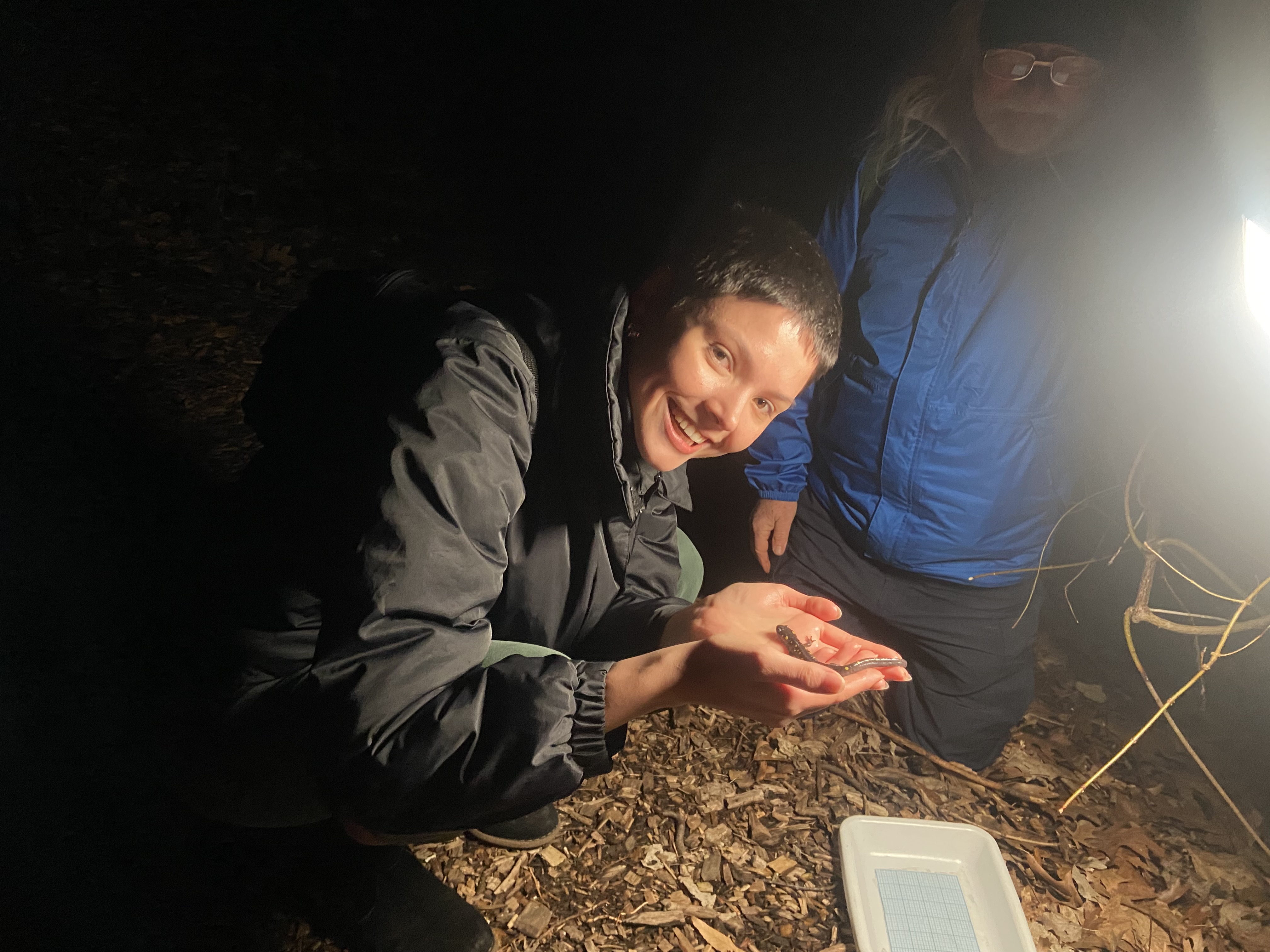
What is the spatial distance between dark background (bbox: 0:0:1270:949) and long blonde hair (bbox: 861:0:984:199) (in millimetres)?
121

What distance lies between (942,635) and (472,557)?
1.60 metres

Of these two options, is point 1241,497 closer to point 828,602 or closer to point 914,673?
point 828,602

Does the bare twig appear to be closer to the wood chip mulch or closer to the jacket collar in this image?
the wood chip mulch

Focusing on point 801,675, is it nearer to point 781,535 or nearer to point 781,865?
point 781,865

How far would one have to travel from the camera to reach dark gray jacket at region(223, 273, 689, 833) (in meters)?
1.11

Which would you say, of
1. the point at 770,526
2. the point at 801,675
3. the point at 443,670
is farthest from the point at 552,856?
the point at 770,526

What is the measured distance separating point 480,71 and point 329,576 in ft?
10.3

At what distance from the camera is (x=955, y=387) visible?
1.81m

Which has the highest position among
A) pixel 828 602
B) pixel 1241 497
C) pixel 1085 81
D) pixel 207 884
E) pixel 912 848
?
pixel 1085 81

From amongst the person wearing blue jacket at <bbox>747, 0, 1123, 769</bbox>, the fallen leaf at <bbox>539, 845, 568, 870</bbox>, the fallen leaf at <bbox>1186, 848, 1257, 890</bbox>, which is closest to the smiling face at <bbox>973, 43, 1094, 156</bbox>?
the person wearing blue jacket at <bbox>747, 0, 1123, 769</bbox>

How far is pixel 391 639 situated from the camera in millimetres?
1105

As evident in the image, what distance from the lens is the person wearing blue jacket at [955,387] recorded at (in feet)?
4.91

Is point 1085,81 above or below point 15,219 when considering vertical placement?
Answer: above

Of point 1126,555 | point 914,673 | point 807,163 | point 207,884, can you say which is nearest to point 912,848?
point 914,673
